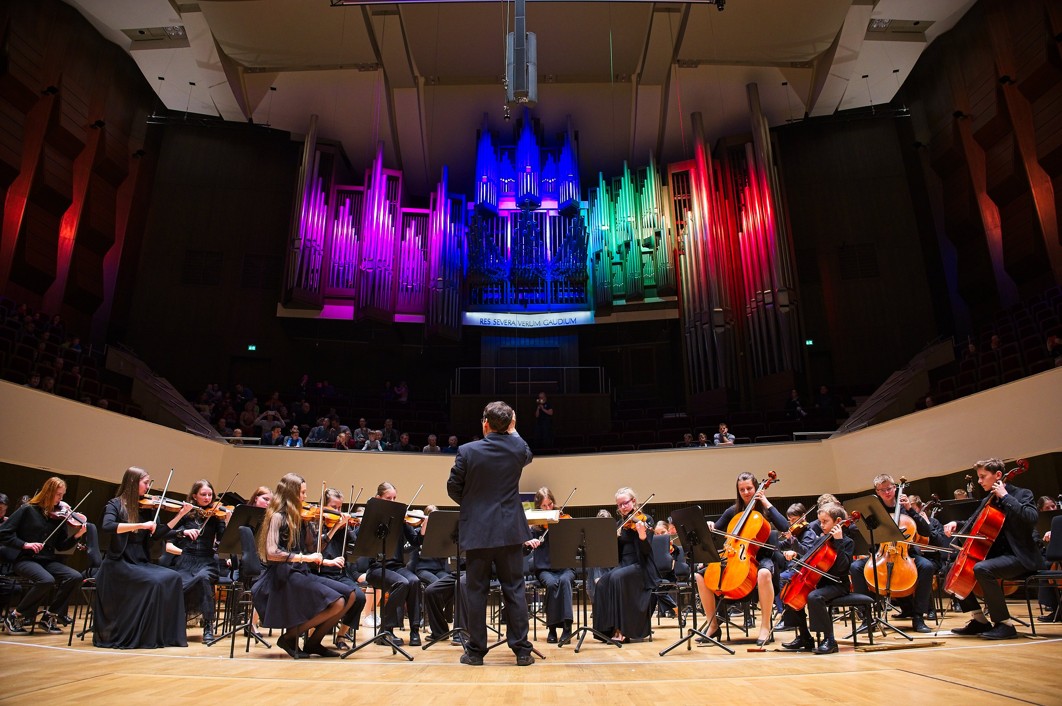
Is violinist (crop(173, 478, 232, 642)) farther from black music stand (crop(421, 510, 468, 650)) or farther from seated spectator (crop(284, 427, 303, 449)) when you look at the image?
seated spectator (crop(284, 427, 303, 449))

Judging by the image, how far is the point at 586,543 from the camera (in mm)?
5062

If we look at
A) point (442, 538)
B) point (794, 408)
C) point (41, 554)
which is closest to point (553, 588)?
point (442, 538)

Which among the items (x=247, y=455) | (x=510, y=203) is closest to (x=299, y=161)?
(x=510, y=203)

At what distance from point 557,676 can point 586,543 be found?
5.15 ft

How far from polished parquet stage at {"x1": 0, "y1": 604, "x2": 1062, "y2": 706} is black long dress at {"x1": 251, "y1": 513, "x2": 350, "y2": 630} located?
0.84ft

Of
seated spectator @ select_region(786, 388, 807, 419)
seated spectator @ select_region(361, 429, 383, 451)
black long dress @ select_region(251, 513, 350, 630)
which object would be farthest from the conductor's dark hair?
seated spectator @ select_region(786, 388, 807, 419)

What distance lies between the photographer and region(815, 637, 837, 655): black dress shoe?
4.37 meters

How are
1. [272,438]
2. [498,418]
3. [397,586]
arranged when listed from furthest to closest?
[272,438]
[397,586]
[498,418]

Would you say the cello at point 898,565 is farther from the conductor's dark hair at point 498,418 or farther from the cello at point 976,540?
the conductor's dark hair at point 498,418

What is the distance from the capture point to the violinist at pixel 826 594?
175 inches

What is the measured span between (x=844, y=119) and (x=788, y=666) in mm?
14171

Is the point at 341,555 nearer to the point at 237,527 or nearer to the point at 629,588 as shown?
the point at 237,527

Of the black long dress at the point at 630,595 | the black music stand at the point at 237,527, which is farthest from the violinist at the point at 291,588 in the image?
the black long dress at the point at 630,595

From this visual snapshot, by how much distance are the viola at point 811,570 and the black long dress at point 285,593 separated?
2.98m
